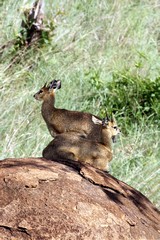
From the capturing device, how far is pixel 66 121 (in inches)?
317

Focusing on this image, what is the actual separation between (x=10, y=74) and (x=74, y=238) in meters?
6.73

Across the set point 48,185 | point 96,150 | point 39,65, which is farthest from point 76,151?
point 39,65

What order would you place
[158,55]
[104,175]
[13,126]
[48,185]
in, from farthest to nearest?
[158,55], [13,126], [104,175], [48,185]

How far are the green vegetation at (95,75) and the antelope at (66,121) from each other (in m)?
0.63

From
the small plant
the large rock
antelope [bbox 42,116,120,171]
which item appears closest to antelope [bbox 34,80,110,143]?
antelope [bbox 42,116,120,171]

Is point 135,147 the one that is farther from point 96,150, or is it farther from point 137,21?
point 137,21

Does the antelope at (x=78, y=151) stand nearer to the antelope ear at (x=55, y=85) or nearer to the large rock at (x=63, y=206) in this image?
the large rock at (x=63, y=206)

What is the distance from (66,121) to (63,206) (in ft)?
9.37

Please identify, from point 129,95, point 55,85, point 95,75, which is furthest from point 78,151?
point 129,95

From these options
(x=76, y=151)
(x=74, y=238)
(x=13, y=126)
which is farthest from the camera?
(x=13, y=126)

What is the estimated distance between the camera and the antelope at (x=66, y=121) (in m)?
7.87

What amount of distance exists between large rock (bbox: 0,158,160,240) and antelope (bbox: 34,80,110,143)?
5.52 feet

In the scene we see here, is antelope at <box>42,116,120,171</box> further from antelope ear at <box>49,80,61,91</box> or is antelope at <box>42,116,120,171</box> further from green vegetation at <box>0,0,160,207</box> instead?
green vegetation at <box>0,0,160,207</box>

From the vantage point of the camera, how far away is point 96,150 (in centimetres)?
689
